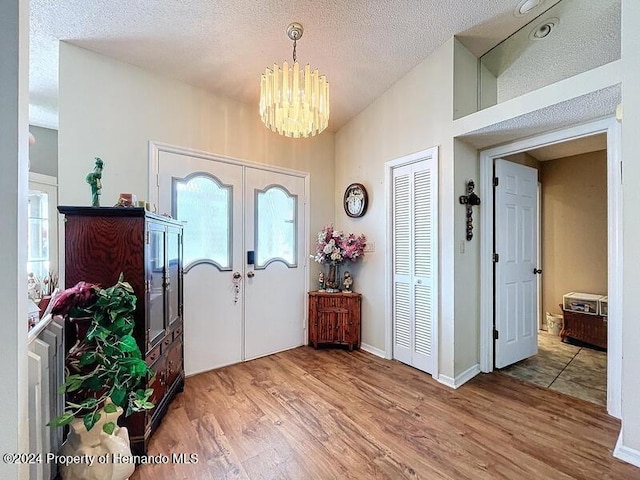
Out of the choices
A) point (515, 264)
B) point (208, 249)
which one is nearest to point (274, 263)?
point (208, 249)

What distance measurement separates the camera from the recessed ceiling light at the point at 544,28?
2303 mm

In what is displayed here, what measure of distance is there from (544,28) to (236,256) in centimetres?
332

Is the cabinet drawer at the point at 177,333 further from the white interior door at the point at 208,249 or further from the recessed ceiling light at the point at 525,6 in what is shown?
the recessed ceiling light at the point at 525,6

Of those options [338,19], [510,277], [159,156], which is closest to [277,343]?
[159,156]

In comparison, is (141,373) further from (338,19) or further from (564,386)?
(564,386)

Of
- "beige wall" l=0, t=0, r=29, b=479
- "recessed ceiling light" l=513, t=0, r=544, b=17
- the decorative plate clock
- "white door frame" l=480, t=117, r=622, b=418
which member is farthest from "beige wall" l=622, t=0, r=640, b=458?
"beige wall" l=0, t=0, r=29, b=479

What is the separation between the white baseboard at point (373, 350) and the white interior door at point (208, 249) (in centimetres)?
139

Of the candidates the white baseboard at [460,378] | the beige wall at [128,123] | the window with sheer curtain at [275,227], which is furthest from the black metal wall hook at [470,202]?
the beige wall at [128,123]

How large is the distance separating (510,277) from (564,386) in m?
1.00

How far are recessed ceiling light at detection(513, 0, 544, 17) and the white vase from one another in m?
3.72

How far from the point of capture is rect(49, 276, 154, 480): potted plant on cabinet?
4.39 feet

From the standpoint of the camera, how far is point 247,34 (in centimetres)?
217

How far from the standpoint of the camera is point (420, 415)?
6.88 feet

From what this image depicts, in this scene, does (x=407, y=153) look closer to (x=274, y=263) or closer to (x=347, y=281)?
(x=347, y=281)
